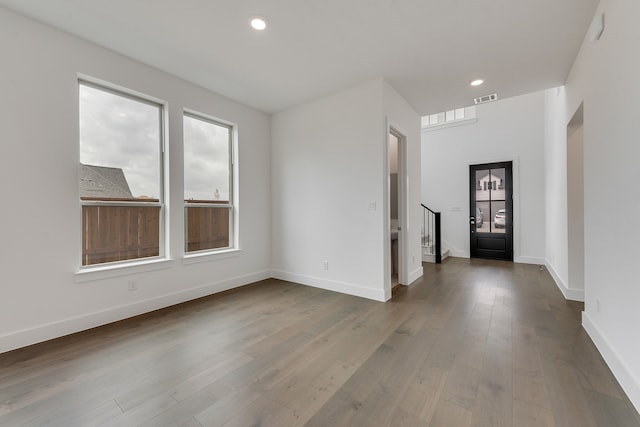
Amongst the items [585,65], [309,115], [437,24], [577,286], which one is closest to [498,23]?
[437,24]

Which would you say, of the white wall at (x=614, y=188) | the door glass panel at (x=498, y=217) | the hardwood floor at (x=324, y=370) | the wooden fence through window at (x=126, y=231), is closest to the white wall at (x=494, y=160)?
the door glass panel at (x=498, y=217)

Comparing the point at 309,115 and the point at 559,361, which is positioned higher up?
the point at 309,115

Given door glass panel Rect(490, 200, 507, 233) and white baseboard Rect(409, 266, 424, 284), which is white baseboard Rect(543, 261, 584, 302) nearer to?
white baseboard Rect(409, 266, 424, 284)

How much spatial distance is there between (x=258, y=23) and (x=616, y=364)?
3846mm

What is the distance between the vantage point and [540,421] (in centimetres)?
143

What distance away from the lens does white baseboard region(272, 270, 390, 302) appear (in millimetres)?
3441

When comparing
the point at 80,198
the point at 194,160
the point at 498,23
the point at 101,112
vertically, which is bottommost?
the point at 80,198

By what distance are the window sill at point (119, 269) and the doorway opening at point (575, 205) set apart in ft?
17.0

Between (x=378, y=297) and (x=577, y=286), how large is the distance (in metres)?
2.57

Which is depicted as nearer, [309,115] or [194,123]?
[194,123]

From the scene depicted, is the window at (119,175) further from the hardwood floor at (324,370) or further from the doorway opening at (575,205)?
the doorway opening at (575,205)

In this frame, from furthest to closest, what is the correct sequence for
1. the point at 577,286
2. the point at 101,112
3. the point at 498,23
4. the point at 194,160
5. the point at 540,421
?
the point at 194,160 < the point at 577,286 < the point at 101,112 < the point at 498,23 < the point at 540,421

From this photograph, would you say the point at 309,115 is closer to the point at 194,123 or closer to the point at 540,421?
the point at 194,123

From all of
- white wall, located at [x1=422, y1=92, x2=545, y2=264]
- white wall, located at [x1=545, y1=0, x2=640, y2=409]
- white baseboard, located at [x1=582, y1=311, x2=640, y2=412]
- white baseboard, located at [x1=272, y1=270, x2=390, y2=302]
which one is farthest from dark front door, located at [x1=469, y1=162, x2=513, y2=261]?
white baseboard, located at [x1=272, y1=270, x2=390, y2=302]
